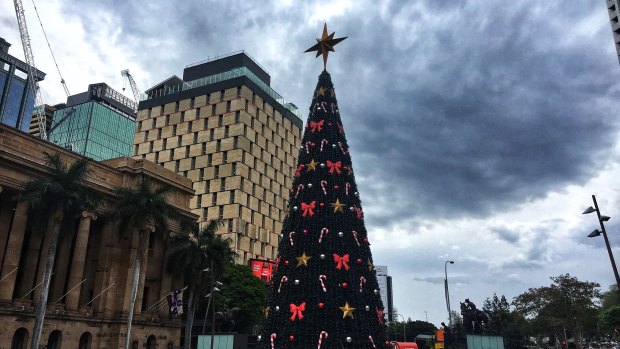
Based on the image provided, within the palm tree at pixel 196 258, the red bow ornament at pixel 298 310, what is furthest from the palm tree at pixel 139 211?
the red bow ornament at pixel 298 310

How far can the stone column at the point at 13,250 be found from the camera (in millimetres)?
36188

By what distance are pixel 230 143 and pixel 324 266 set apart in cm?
6730

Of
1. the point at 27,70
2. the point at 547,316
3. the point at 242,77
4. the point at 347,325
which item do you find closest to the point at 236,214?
the point at 242,77

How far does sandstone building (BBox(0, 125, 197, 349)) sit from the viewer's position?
3734 cm

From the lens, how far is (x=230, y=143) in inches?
3366

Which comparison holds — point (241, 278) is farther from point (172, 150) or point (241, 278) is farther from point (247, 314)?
point (172, 150)

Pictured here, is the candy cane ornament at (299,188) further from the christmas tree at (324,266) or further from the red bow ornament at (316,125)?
the red bow ornament at (316,125)

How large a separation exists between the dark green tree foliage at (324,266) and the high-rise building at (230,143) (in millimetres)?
57883

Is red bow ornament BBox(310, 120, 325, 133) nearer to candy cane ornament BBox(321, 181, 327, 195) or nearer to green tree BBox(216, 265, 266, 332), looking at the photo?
candy cane ornament BBox(321, 181, 327, 195)

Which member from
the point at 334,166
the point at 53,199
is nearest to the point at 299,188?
the point at 334,166

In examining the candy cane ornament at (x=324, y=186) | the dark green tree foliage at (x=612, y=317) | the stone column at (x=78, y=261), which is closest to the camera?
the candy cane ornament at (x=324, y=186)

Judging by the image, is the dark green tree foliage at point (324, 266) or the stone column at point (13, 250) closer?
the dark green tree foliage at point (324, 266)

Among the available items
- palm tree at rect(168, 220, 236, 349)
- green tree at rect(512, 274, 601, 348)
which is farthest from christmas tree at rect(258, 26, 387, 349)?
green tree at rect(512, 274, 601, 348)

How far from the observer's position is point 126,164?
47844 mm
